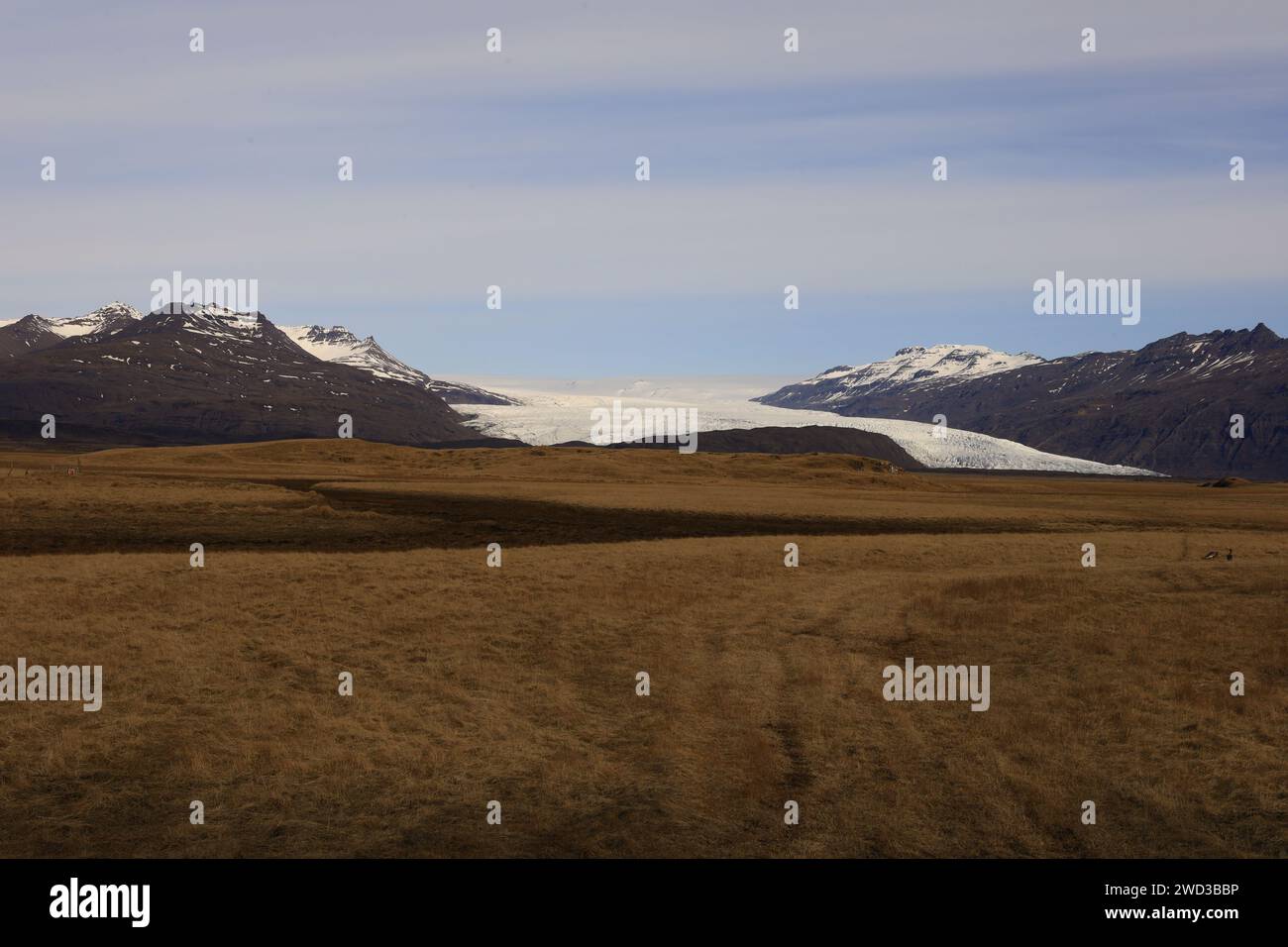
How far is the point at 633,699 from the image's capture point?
70.6 ft

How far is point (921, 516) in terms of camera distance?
68.3 meters

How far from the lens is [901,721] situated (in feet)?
64.6

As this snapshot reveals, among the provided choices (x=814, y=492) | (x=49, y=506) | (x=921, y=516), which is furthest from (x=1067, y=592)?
(x=814, y=492)

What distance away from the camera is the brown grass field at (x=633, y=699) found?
14.3 m

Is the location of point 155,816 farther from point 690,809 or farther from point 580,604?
point 580,604

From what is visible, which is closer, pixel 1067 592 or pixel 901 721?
pixel 901 721

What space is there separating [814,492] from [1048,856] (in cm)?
8274

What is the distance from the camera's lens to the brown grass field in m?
14.3

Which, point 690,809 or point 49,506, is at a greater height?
point 49,506
